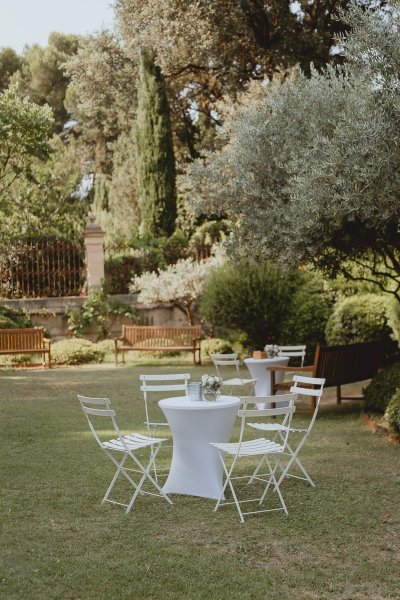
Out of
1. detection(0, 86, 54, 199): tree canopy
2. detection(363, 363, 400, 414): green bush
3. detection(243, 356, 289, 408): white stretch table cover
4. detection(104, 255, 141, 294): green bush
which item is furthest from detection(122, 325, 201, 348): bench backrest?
detection(363, 363, 400, 414): green bush

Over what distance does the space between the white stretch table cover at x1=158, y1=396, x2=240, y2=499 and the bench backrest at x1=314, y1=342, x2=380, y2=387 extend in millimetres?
3827

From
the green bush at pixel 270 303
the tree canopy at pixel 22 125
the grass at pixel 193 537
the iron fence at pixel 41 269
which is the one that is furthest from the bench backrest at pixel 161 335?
the grass at pixel 193 537

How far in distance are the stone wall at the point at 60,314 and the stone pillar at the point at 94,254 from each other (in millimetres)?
760

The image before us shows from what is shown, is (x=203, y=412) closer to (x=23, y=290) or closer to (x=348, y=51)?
A: (x=348, y=51)

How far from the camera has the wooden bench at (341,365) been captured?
9.95 meters

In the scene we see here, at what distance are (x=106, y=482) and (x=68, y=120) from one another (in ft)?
110

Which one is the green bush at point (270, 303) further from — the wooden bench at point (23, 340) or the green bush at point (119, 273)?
the green bush at point (119, 273)

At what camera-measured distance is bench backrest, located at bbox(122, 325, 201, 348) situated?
55.5 ft

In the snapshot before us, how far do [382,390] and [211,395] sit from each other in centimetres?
357

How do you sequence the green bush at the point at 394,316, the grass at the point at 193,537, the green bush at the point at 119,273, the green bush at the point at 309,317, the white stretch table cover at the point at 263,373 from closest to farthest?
the grass at the point at 193,537 → the white stretch table cover at the point at 263,373 → the green bush at the point at 394,316 → the green bush at the point at 309,317 → the green bush at the point at 119,273

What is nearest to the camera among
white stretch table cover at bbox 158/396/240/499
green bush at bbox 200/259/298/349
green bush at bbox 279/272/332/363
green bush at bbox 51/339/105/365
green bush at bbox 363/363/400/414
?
white stretch table cover at bbox 158/396/240/499

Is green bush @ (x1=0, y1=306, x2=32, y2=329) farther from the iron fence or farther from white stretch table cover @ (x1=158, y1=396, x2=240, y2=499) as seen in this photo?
white stretch table cover @ (x1=158, y1=396, x2=240, y2=499)

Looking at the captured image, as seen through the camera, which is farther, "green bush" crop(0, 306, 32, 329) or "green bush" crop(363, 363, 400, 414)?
"green bush" crop(0, 306, 32, 329)

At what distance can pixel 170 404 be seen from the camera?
247 inches
